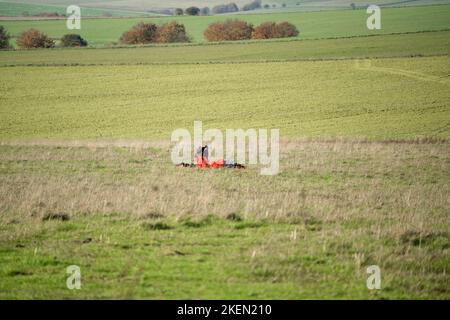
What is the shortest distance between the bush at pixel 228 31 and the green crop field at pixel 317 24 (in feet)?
12.7

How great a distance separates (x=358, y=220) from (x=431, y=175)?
8.72 m

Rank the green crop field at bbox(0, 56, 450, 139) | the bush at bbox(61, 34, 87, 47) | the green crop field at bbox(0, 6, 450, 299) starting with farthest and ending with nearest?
the bush at bbox(61, 34, 87, 47), the green crop field at bbox(0, 56, 450, 139), the green crop field at bbox(0, 6, 450, 299)

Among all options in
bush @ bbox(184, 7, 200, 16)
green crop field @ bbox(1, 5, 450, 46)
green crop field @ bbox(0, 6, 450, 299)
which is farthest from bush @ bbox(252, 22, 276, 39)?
bush @ bbox(184, 7, 200, 16)

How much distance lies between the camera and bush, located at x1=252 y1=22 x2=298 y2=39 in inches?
3659

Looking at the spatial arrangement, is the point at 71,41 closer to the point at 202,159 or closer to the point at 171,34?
the point at 171,34

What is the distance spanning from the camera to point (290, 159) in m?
23.2

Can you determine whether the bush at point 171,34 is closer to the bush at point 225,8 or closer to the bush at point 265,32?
the bush at point 265,32

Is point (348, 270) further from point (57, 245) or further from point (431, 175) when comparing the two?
point (431, 175)

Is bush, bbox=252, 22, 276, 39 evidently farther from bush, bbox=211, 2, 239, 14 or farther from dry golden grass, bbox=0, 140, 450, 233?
bush, bbox=211, 2, 239, 14

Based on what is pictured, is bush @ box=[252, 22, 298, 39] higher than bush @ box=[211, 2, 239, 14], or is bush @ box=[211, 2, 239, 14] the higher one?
bush @ box=[211, 2, 239, 14]

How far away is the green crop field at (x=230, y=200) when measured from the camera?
8.80 metres

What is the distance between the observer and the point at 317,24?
104 meters

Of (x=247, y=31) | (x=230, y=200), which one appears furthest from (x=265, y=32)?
(x=230, y=200)

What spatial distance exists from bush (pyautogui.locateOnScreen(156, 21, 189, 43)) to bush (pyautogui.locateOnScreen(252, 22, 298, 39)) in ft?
38.0
